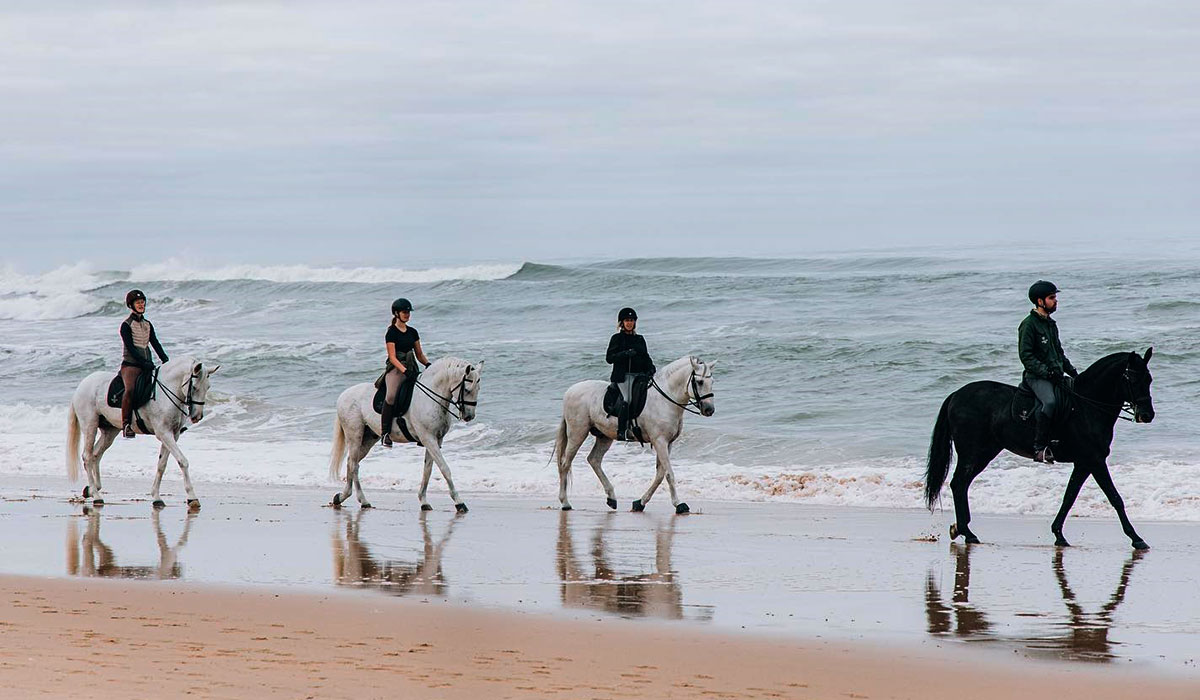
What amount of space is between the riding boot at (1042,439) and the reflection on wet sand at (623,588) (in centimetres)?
316

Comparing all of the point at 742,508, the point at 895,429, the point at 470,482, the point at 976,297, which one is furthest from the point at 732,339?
A: the point at 742,508

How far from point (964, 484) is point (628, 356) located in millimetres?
3655

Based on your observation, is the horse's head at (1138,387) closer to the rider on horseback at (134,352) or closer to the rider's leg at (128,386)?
the rider on horseback at (134,352)

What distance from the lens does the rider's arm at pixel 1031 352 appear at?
11.0 meters

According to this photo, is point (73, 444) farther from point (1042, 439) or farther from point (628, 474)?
point (1042, 439)

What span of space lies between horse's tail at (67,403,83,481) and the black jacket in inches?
239

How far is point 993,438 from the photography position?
11.6 metres

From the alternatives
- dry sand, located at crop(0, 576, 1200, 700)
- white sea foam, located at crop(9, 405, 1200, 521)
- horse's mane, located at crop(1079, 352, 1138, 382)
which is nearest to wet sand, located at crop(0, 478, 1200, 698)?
dry sand, located at crop(0, 576, 1200, 700)

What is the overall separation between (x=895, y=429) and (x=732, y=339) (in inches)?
433

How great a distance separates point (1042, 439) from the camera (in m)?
11.2

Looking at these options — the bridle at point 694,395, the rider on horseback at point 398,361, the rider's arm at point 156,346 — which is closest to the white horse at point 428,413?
the rider on horseback at point 398,361

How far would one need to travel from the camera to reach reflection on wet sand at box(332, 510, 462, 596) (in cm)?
880

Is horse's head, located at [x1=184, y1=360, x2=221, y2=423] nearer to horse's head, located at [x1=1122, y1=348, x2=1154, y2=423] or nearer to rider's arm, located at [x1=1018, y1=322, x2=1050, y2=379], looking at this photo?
rider's arm, located at [x1=1018, y1=322, x2=1050, y2=379]

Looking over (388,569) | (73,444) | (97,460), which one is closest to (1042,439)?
(388,569)
